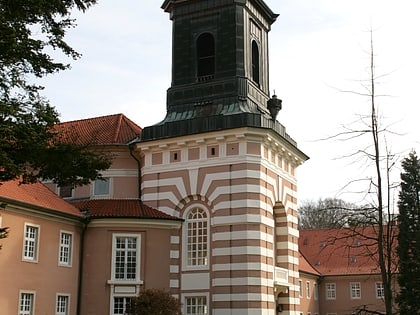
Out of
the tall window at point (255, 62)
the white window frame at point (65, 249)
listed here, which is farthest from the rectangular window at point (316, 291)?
the white window frame at point (65, 249)

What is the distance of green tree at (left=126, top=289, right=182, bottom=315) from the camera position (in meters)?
24.6

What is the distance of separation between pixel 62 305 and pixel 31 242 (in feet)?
10.9

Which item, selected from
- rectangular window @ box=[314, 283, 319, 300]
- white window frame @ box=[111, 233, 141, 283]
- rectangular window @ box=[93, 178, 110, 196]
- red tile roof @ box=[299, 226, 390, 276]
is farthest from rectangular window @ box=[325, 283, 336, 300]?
white window frame @ box=[111, 233, 141, 283]

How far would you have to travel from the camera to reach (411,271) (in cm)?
3903

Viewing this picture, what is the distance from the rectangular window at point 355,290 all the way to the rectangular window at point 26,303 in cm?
3375

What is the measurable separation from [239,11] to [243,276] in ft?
42.9

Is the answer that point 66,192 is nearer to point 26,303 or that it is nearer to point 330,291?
point 26,303

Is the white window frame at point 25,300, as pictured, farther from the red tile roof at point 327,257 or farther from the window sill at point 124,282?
the red tile roof at point 327,257

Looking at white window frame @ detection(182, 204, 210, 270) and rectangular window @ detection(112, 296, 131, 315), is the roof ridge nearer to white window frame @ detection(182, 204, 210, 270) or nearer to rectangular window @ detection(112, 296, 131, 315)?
white window frame @ detection(182, 204, 210, 270)

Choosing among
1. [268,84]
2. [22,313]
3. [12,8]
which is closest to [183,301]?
[22,313]

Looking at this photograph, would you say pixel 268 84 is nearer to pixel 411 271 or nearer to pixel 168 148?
pixel 168 148

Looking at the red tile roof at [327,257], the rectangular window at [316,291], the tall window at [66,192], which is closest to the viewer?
the tall window at [66,192]

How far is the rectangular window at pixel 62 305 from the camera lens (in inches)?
1064

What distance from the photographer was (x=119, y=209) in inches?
1173
